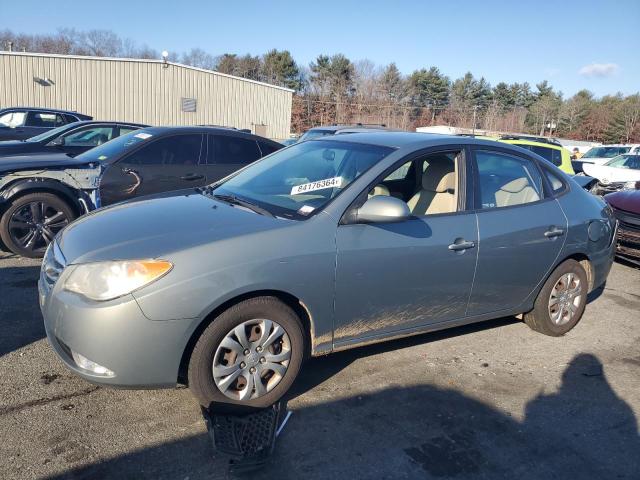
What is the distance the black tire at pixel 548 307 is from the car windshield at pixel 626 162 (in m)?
15.2

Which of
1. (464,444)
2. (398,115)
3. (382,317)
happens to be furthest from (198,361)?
(398,115)

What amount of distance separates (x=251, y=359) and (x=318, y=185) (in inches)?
52.1

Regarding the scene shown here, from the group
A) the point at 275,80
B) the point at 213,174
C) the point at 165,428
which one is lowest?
the point at 165,428

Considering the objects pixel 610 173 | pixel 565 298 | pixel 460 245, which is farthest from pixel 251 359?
pixel 610 173

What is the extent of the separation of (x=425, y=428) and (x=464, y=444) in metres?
0.24

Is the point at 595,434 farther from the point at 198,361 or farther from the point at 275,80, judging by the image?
the point at 275,80

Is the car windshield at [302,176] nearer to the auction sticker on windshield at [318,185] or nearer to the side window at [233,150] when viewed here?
the auction sticker on windshield at [318,185]

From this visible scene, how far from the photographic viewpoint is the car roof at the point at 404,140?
13.3 ft

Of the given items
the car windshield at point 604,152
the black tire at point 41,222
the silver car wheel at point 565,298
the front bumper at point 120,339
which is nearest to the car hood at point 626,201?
the silver car wheel at point 565,298

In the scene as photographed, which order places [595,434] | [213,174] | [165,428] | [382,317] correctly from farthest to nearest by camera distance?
[213,174], [382,317], [595,434], [165,428]

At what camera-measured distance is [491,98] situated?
75.3 meters

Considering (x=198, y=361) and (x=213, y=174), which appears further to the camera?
(x=213, y=174)

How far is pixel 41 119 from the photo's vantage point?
14.9 meters

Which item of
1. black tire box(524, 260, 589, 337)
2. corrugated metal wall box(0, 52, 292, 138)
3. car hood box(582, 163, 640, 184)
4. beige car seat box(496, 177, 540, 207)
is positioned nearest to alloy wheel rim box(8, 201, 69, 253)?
beige car seat box(496, 177, 540, 207)
